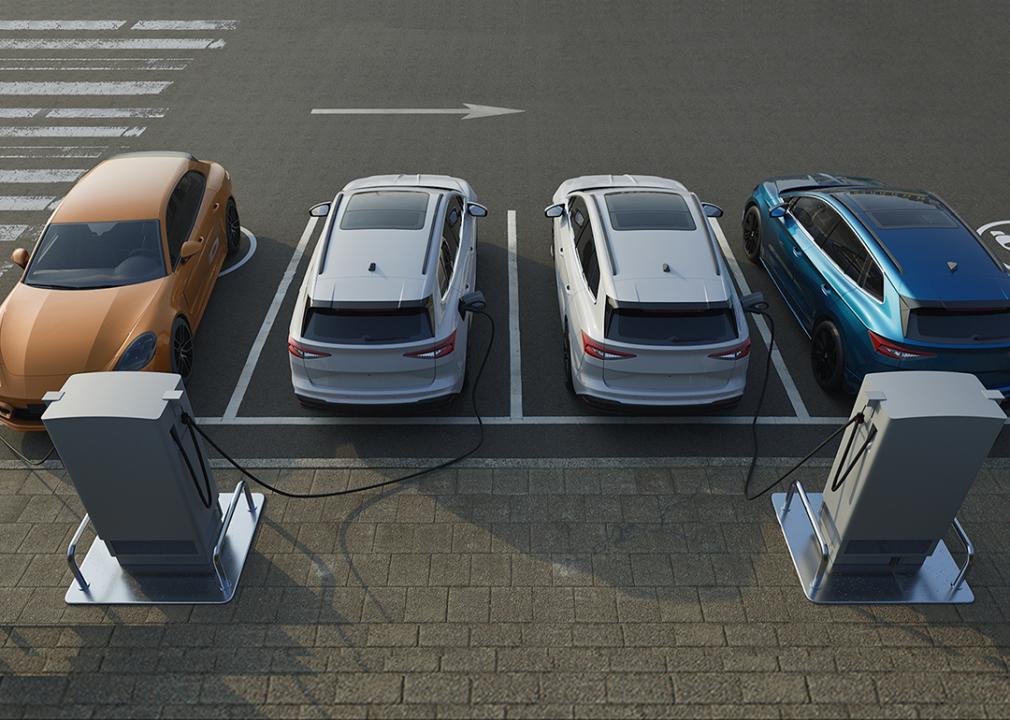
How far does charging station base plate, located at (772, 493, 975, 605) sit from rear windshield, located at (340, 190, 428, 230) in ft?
16.7

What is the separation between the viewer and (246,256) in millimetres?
10789

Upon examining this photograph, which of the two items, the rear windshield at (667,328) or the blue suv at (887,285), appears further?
the blue suv at (887,285)

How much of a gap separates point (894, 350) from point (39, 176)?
43.4ft

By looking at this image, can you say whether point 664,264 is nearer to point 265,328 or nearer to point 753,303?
point 753,303

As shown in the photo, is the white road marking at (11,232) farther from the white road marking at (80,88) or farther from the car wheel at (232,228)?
the white road marking at (80,88)

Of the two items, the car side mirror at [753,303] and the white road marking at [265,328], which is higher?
the car side mirror at [753,303]

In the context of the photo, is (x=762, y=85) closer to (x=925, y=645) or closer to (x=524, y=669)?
(x=925, y=645)

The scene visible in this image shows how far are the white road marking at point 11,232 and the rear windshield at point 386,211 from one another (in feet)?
19.1

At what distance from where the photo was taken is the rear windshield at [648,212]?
834cm

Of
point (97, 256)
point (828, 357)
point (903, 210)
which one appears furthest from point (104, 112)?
point (903, 210)

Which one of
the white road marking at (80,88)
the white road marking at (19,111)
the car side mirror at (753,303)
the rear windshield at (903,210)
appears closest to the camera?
the car side mirror at (753,303)

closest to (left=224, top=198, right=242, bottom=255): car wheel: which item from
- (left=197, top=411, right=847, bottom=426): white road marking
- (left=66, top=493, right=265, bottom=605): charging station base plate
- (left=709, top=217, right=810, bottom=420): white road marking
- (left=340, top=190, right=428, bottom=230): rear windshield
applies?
(left=340, top=190, right=428, bottom=230): rear windshield

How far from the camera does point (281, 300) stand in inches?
391

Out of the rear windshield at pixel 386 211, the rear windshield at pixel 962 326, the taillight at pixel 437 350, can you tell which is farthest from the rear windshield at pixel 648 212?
the rear windshield at pixel 962 326
